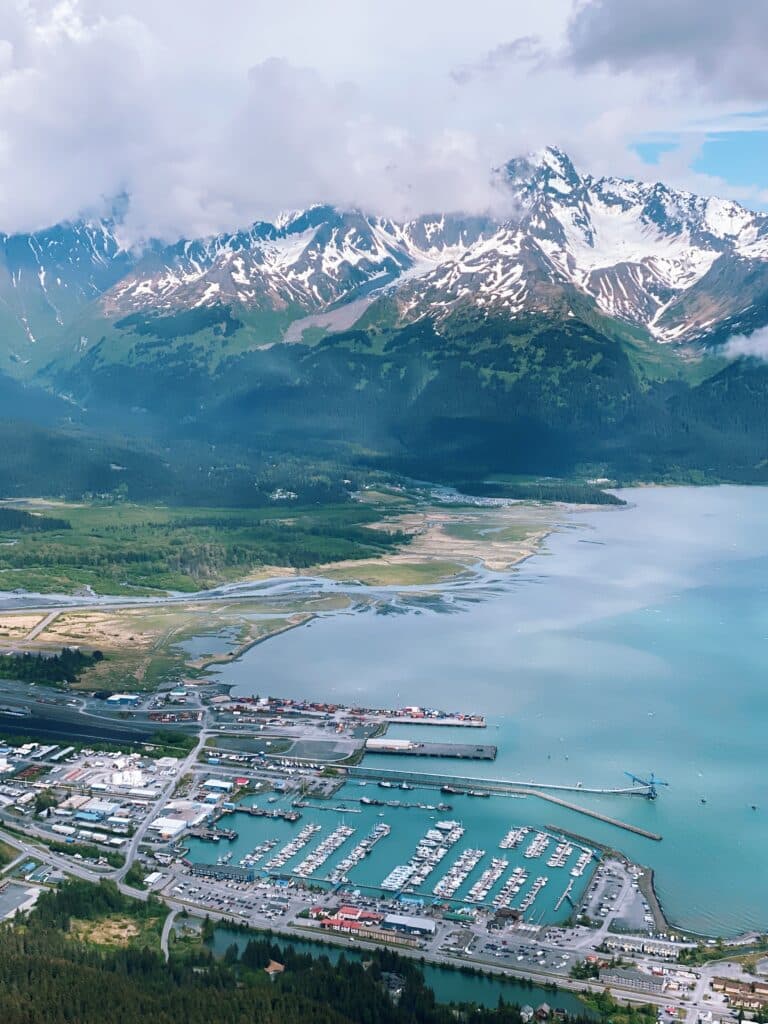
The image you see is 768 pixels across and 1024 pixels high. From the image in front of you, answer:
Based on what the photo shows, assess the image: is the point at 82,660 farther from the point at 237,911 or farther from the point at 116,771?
the point at 237,911

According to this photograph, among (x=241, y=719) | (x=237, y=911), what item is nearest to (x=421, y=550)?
(x=241, y=719)

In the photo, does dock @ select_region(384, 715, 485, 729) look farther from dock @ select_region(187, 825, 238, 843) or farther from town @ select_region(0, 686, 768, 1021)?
dock @ select_region(187, 825, 238, 843)

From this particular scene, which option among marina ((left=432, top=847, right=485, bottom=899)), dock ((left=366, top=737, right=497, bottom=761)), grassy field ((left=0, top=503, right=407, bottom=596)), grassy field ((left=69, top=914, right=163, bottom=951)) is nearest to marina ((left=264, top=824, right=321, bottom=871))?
grassy field ((left=69, top=914, right=163, bottom=951))

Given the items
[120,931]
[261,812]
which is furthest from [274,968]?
[261,812]

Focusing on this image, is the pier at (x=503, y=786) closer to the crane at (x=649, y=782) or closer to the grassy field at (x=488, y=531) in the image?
the crane at (x=649, y=782)

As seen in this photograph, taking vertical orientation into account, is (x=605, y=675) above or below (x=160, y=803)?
above

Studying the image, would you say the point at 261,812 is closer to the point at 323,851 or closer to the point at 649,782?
the point at 323,851

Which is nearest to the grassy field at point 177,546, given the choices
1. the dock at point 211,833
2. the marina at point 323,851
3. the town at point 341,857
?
the town at point 341,857
